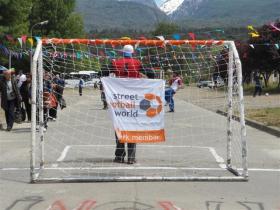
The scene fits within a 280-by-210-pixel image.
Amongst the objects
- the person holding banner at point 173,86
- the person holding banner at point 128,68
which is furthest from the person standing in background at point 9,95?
the person holding banner at point 128,68

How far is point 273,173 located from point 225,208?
8.85 ft

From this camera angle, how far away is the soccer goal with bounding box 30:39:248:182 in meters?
8.84

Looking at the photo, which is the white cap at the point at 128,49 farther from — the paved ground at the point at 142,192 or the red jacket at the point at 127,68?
the paved ground at the point at 142,192

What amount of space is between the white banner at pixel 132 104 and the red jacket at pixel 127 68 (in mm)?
967

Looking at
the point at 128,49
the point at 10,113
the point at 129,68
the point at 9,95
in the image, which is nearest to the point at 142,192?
the point at 129,68

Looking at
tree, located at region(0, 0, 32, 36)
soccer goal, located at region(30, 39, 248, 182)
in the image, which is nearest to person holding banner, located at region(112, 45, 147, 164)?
soccer goal, located at region(30, 39, 248, 182)

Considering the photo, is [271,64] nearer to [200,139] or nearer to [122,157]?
[200,139]

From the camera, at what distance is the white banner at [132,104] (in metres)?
8.80

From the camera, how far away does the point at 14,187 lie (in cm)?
808

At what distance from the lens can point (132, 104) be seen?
8.84 m

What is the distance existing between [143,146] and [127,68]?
3.37 meters

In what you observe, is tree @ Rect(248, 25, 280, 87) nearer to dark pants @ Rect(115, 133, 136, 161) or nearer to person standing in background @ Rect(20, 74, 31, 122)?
person standing in background @ Rect(20, 74, 31, 122)

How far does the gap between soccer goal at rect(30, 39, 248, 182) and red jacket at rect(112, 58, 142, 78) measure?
0.53ft

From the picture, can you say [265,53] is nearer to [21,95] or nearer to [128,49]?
[21,95]
